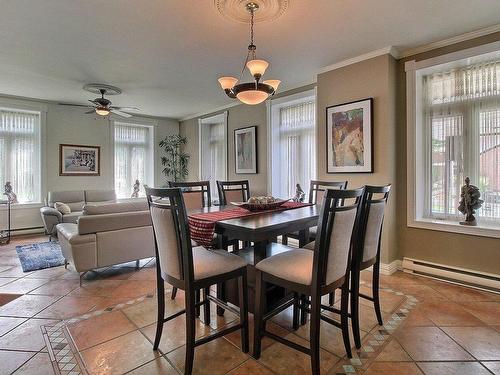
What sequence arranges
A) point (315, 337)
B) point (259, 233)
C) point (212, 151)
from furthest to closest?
point (212, 151) → point (259, 233) → point (315, 337)

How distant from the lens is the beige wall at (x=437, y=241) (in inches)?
115

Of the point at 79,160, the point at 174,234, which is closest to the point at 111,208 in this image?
the point at 174,234

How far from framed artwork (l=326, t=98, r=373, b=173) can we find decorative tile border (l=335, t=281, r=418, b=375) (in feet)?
5.50

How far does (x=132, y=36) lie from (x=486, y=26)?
11.9 feet

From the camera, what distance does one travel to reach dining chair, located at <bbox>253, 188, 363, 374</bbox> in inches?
61.8

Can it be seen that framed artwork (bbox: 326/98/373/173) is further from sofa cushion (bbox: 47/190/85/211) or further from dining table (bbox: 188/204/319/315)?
sofa cushion (bbox: 47/190/85/211)

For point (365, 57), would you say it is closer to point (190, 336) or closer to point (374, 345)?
point (374, 345)

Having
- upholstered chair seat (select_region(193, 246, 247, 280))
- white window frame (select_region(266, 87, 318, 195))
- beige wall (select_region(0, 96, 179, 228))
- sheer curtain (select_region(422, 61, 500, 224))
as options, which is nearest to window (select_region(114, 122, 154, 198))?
beige wall (select_region(0, 96, 179, 228))

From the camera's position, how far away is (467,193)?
9.87 feet

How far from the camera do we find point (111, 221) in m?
3.19

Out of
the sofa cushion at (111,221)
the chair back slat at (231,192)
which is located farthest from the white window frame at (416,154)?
the sofa cushion at (111,221)

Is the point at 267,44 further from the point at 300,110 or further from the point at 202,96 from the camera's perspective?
the point at 202,96

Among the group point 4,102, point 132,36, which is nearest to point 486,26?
point 132,36

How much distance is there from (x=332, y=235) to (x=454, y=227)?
2.35 meters
